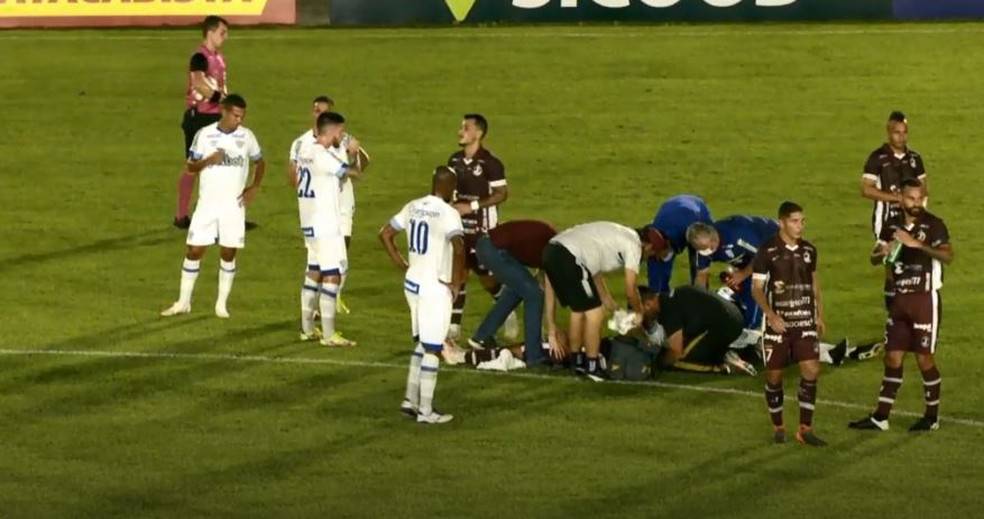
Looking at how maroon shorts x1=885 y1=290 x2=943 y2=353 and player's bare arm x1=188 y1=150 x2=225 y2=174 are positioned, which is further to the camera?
player's bare arm x1=188 y1=150 x2=225 y2=174

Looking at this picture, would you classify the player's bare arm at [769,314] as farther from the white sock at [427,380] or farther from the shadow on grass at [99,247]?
the shadow on grass at [99,247]

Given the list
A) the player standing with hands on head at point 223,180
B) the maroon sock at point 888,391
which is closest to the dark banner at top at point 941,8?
the player standing with hands on head at point 223,180

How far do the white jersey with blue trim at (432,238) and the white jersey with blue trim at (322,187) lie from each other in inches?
134

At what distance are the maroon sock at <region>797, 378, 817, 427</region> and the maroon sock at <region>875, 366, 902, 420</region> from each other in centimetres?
75

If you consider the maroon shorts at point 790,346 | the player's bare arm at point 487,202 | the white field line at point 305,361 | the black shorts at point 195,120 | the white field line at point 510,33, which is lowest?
the white field line at point 305,361

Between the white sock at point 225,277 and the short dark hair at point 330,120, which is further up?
the short dark hair at point 330,120

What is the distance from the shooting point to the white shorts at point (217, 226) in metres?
24.6

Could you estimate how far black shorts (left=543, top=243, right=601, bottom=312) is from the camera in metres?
21.8

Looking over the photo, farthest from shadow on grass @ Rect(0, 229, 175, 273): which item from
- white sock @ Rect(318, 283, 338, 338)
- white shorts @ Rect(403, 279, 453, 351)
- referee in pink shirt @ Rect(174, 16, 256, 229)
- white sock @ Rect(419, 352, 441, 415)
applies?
white shorts @ Rect(403, 279, 453, 351)

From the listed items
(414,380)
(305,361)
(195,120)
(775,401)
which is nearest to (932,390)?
(775,401)

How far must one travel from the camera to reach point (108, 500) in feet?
59.2

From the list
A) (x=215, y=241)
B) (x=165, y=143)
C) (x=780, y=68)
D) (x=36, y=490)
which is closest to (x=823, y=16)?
(x=780, y=68)

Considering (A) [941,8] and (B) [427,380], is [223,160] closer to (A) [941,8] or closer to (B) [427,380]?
(B) [427,380]

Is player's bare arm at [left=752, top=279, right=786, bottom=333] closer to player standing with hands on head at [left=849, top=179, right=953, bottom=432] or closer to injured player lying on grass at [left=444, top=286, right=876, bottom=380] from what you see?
player standing with hands on head at [left=849, top=179, right=953, bottom=432]
